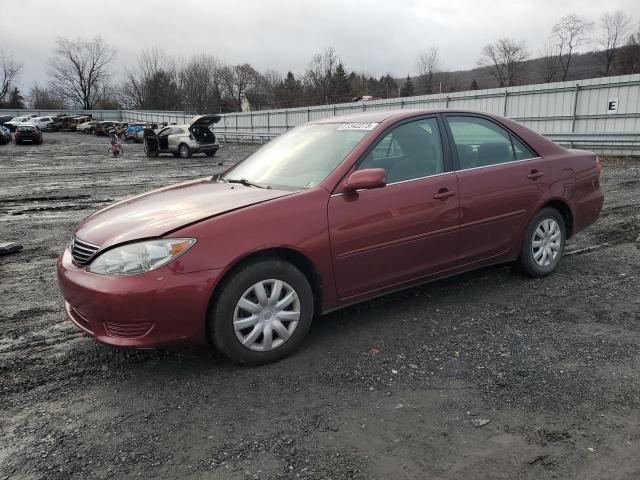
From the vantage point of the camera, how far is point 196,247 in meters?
3.09

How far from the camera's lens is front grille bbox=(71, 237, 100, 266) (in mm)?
3270

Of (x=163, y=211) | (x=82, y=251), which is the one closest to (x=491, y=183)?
(x=163, y=211)

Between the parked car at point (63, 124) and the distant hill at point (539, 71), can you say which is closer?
the parked car at point (63, 124)

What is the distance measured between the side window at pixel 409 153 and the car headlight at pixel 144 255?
1.45 meters

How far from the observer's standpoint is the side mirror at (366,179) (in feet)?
11.5

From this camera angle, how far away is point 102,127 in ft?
161

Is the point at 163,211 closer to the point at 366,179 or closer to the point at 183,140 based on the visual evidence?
the point at 366,179

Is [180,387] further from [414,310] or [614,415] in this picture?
[614,415]

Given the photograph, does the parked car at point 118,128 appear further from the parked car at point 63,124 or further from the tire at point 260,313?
the tire at point 260,313

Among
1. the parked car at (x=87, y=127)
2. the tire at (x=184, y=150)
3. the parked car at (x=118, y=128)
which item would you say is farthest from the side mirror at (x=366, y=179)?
Result: the parked car at (x=87, y=127)

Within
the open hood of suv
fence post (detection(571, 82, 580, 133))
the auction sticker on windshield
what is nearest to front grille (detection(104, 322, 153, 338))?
the auction sticker on windshield

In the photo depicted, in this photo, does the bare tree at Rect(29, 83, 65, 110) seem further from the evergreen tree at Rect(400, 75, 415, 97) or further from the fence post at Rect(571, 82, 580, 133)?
the fence post at Rect(571, 82, 580, 133)

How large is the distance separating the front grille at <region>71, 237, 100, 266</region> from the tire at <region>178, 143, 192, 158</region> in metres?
22.1

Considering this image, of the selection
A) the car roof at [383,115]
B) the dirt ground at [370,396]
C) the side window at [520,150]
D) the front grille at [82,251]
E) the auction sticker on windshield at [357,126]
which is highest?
the car roof at [383,115]
